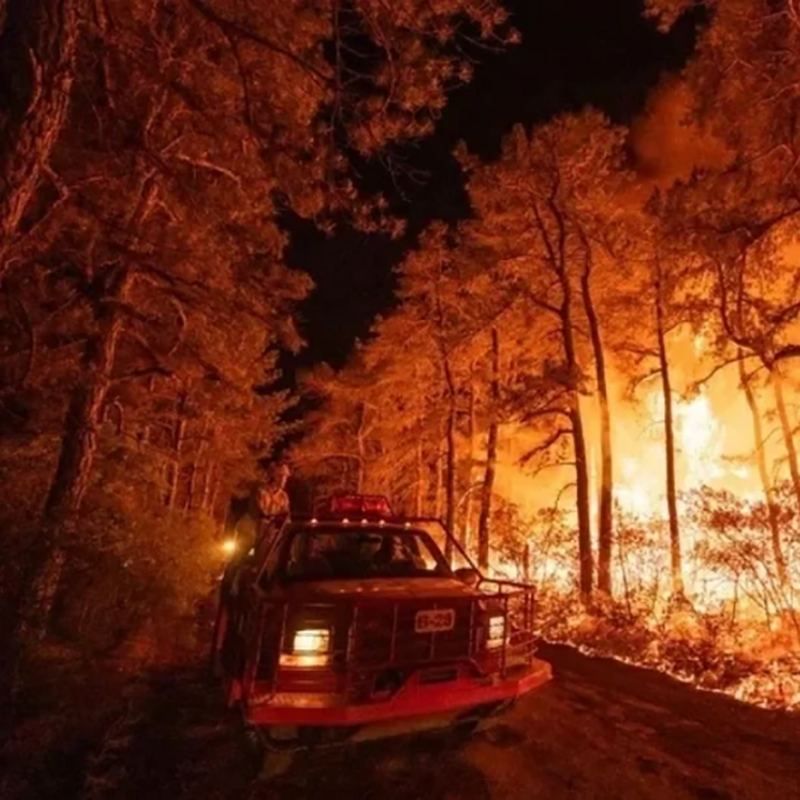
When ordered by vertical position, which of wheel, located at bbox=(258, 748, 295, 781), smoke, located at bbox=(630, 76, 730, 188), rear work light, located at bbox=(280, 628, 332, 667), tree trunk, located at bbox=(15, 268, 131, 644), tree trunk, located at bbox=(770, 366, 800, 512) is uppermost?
smoke, located at bbox=(630, 76, 730, 188)

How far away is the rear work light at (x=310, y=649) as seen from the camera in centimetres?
522

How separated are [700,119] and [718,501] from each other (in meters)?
6.44

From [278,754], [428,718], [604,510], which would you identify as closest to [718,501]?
[604,510]

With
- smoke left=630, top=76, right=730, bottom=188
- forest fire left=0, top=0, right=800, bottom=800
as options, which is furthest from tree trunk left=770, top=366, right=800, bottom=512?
smoke left=630, top=76, right=730, bottom=188

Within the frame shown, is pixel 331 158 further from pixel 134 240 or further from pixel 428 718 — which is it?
pixel 428 718

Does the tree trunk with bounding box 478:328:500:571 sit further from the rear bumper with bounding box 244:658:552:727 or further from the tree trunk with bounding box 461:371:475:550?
the rear bumper with bounding box 244:658:552:727

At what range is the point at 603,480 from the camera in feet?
52.3

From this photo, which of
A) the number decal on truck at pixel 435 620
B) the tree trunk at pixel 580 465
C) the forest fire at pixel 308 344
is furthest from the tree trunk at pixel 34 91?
the tree trunk at pixel 580 465

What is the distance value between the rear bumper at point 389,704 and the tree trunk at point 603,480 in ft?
31.1

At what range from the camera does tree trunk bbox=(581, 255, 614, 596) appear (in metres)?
14.8

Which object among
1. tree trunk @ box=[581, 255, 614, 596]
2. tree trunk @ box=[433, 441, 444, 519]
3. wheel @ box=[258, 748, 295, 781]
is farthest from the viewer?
tree trunk @ box=[433, 441, 444, 519]

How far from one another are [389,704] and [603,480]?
11.8 metres

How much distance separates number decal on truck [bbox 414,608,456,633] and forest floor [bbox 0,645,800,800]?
1.09 metres

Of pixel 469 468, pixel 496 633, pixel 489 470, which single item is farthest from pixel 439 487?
pixel 496 633
